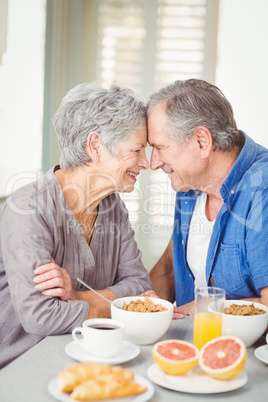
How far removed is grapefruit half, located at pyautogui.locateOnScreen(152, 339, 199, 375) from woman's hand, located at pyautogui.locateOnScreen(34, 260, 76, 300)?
43cm

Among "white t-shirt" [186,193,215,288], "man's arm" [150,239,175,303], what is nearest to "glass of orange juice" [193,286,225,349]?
"white t-shirt" [186,193,215,288]

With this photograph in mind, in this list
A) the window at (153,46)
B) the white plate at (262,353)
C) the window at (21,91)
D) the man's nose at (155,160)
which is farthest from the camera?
the window at (153,46)

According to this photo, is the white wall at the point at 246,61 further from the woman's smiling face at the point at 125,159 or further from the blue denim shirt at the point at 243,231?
the woman's smiling face at the point at 125,159

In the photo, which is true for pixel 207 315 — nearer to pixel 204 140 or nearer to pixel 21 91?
pixel 204 140

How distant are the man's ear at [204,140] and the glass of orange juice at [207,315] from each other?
2.46 feet

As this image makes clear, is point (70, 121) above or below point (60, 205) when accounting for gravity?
above

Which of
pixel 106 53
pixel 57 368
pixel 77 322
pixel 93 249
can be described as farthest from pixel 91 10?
pixel 57 368

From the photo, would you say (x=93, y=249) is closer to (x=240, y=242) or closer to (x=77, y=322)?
(x=77, y=322)

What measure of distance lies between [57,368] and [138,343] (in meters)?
0.23

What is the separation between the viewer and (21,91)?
3.11 metres

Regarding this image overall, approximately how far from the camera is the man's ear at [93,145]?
1.65 meters

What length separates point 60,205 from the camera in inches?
61.9

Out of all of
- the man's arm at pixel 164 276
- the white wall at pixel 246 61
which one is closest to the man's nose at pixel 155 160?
the man's arm at pixel 164 276

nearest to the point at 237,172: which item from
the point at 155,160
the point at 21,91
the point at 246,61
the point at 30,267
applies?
the point at 155,160
